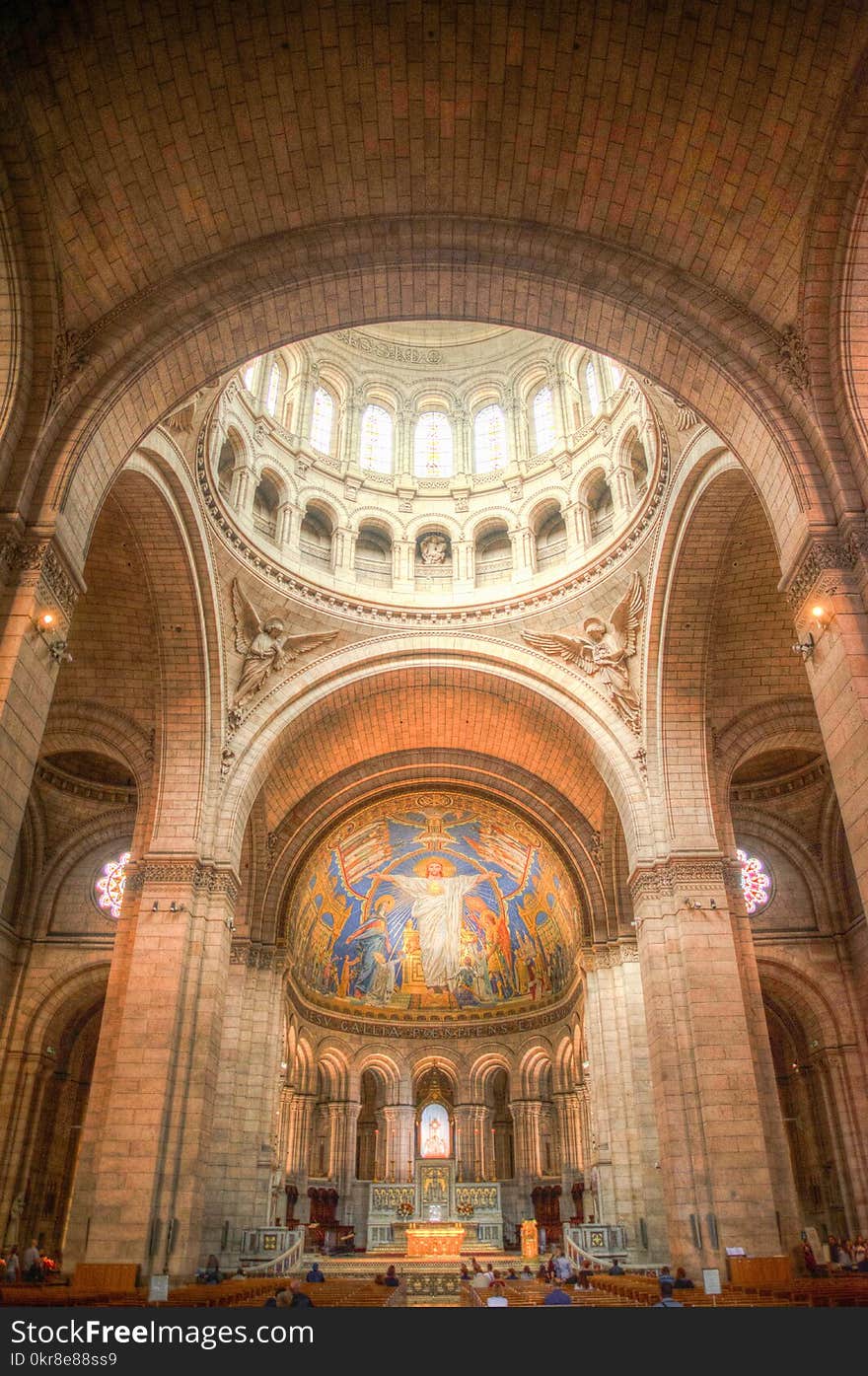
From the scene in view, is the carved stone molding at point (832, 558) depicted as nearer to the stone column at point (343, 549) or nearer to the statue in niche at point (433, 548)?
the stone column at point (343, 549)

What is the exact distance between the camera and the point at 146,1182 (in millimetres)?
14453

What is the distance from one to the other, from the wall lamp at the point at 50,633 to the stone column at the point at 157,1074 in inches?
325

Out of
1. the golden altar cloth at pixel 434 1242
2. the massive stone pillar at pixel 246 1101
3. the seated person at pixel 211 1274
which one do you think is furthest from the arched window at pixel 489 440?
the golden altar cloth at pixel 434 1242

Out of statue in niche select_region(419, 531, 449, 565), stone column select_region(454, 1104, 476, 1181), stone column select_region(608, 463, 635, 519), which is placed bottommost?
stone column select_region(454, 1104, 476, 1181)

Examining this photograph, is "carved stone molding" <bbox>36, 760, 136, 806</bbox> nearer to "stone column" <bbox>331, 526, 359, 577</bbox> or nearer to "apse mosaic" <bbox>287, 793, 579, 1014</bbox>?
"apse mosaic" <bbox>287, 793, 579, 1014</bbox>

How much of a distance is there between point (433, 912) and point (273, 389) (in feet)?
59.4

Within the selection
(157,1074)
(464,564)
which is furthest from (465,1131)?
(464,564)

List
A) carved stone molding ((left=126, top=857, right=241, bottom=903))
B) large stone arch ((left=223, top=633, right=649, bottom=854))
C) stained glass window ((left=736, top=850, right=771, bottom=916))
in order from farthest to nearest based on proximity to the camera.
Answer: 1. stained glass window ((left=736, top=850, right=771, bottom=916))
2. large stone arch ((left=223, top=633, right=649, bottom=854))
3. carved stone molding ((left=126, top=857, right=241, bottom=903))

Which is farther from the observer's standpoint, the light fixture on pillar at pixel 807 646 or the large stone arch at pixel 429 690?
the large stone arch at pixel 429 690

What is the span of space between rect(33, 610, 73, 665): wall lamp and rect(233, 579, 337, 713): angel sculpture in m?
9.44

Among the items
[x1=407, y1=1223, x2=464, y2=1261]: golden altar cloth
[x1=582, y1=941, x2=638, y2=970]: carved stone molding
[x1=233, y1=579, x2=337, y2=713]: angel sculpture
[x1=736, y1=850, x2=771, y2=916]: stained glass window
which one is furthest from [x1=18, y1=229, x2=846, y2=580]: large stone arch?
[x1=407, y1=1223, x2=464, y2=1261]: golden altar cloth

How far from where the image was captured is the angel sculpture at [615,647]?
19.1 meters

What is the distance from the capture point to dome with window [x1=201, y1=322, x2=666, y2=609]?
20.4 m

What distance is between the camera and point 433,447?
25516mm
